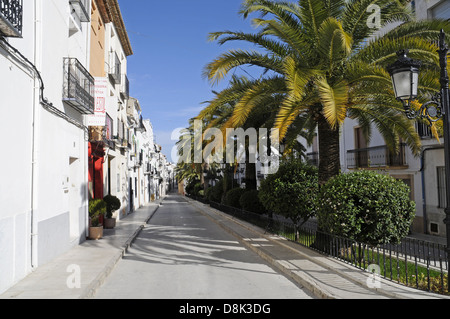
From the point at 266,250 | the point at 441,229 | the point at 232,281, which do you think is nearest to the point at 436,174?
the point at 441,229

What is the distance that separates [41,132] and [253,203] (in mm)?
11251

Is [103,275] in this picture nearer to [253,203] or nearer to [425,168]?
[253,203]

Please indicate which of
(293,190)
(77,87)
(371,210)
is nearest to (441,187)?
(293,190)

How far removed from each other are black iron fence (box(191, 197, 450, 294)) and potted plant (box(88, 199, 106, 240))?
5977 mm

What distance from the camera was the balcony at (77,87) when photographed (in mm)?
9594

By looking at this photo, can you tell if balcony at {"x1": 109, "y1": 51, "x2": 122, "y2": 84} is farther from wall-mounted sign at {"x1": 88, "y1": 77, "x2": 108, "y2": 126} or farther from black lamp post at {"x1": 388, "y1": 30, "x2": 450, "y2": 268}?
black lamp post at {"x1": 388, "y1": 30, "x2": 450, "y2": 268}

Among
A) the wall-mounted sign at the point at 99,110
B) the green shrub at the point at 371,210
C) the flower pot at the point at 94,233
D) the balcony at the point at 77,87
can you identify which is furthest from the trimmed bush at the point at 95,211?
the green shrub at the point at 371,210

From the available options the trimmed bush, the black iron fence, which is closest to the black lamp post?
the black iron fence

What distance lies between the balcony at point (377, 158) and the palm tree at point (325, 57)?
7.25 meters

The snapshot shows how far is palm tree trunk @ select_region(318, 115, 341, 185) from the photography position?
9663 millimetres

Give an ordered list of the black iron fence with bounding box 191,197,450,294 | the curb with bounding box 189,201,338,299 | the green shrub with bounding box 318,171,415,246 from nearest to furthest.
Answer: the curb with bounding box 189,201,338,299, the black iron fence with bounding box 191,197,450,294, the green shrub with bounding box 318,171,415,246

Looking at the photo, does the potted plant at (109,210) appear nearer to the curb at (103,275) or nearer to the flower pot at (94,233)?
the flower pot at (94,233)
